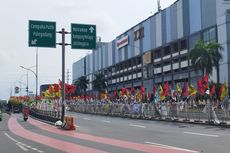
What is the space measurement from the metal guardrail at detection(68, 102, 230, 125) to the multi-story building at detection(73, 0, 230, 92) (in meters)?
14.4

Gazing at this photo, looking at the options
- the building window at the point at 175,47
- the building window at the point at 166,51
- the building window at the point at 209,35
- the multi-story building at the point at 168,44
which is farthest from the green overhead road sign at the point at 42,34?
the building window at the point at 166,51

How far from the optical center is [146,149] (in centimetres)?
1648

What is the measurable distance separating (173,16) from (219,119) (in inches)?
1999

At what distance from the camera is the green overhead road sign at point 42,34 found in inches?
1284

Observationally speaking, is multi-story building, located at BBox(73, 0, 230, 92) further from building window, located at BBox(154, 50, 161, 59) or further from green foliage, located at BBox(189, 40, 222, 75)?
green foliage, located at BBox(189, 40, 222, 75)

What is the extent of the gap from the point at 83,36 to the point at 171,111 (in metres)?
10.8

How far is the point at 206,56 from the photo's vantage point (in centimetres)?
6253

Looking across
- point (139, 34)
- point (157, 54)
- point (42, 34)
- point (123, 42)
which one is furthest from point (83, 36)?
point (123, 42)

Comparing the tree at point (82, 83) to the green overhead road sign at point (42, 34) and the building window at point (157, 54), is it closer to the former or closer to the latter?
the building window at point (157, 54)

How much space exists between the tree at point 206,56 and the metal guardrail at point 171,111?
15.0m

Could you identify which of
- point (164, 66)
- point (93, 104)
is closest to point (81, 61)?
point (164, 66)

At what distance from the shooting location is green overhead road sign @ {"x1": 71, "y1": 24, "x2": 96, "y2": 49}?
33.8 m

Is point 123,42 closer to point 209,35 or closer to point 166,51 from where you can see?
point 166,51

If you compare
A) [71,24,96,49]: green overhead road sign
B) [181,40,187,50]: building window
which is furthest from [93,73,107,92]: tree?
[71,24,96,49]: green overhead road sign
